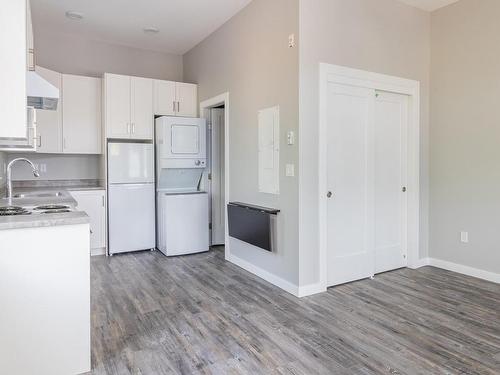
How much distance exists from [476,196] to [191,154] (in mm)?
3424

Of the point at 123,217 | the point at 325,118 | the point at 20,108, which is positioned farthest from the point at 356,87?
the point at 123,217

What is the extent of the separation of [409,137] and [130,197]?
359 cm

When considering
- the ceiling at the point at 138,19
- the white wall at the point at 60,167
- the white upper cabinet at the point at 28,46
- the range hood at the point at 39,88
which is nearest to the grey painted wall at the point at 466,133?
the ceiling at the point at 138,19

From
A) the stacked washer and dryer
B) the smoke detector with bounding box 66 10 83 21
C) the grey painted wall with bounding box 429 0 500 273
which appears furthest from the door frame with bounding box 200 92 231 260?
the grey painted wall with bounding box 429 0 500 273

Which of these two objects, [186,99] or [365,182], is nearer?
[365,182]

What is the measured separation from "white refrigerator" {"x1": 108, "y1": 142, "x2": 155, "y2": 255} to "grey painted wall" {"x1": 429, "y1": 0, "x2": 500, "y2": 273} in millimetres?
3619

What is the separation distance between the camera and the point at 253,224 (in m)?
3.79

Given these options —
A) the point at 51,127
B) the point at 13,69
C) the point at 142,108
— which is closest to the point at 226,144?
the point at 142,108

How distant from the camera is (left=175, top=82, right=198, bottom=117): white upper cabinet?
17.0 ft

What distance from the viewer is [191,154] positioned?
4887 millimetres

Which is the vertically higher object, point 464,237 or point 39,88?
point 39,88

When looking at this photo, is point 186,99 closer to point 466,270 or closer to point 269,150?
point 269,150

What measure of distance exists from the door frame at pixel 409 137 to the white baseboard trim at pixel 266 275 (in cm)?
29

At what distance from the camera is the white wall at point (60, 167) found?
4.80 meters
